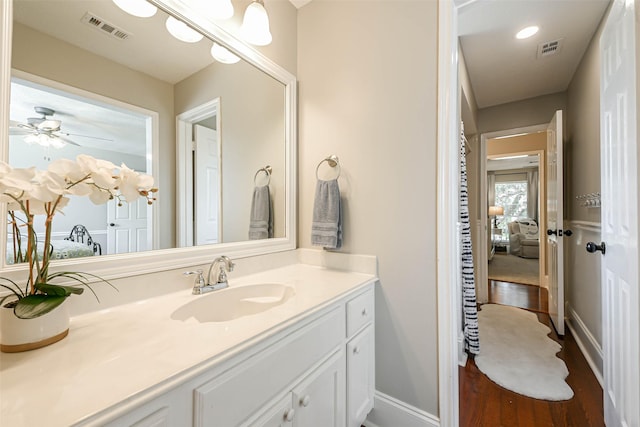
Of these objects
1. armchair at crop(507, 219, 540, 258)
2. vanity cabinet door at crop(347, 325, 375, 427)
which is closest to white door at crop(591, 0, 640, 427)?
vanity cabinet door at crop(347, 325, 375, 427)

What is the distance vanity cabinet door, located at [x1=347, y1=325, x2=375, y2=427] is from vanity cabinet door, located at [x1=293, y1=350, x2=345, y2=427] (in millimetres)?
60

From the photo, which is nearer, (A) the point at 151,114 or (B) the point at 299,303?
(B) the point at 299,303

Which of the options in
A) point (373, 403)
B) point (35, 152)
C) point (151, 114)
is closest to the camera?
point (35, 152)

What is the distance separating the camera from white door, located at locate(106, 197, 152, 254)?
93cm

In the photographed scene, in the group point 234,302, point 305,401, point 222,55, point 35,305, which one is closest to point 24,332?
point 35,305

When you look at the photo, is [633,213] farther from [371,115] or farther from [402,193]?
[371,115]

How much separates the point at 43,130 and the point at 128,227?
0.38m

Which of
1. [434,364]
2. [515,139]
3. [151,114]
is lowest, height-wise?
[434,364]

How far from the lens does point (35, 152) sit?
79cm

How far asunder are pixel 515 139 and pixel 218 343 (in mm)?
5048

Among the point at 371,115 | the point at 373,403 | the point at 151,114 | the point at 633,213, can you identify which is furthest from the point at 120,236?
the point at 633,213

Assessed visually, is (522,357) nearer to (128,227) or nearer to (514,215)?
(128,227)

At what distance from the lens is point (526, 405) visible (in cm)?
152

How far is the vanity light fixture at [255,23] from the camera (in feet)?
4.23
